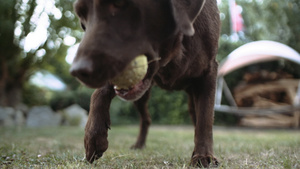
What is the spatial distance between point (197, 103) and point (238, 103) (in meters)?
8.70

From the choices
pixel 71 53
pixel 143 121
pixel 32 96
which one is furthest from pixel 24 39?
pixel 143 121

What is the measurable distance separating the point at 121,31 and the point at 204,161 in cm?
118

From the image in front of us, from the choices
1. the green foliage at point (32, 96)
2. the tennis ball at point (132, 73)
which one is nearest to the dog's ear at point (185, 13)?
the tennis ball at point (132, 73)

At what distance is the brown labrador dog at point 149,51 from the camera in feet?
4.90

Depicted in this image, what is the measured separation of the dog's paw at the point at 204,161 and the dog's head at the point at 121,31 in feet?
2.40

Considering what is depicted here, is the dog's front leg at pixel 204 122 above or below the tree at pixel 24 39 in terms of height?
below

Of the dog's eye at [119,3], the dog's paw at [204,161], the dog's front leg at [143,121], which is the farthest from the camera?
the dog's front leg at [143,121]

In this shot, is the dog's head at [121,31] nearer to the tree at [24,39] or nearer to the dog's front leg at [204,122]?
the dog's front leg at [204,122]

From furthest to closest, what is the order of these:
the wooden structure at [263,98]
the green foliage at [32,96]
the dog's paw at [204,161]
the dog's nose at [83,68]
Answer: the green foliage at [32,96]
the wooden structure at [263,98]
the dog's paw at [204,161]
the dog's nose at [83,68]

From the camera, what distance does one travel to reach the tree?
34.3 feet

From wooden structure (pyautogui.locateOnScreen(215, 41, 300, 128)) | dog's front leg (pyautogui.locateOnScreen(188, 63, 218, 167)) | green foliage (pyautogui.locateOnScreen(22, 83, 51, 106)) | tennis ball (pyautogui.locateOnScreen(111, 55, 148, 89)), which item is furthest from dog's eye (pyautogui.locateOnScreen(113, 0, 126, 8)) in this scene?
green foliage (pyautogui.locateOnScreen(22, 83, 51, 106))

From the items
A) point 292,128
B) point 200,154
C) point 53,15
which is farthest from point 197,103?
point 53,15

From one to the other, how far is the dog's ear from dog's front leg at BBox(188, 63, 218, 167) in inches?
32.7

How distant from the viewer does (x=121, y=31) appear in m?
1.55
